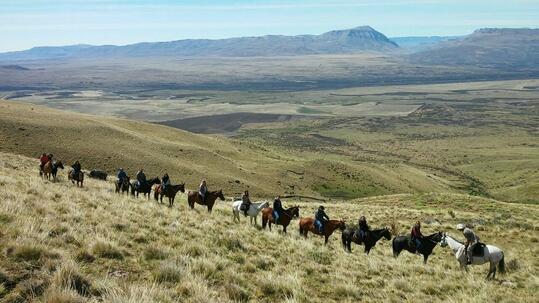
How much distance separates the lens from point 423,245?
19.2 m

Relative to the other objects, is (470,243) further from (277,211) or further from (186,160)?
(186,160)

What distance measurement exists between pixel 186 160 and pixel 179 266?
163 ft

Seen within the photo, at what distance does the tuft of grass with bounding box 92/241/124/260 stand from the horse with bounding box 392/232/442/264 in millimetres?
11858

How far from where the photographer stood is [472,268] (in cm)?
1864

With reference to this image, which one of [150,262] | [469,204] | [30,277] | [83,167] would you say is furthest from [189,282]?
[83,167]

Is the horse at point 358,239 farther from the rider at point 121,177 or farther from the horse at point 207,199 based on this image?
the rider at point 121,177

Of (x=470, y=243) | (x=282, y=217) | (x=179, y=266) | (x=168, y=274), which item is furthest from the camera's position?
(x=282, y=217)

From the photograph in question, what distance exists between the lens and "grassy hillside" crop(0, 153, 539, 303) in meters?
9.23

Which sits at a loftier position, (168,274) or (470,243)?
(168,274)

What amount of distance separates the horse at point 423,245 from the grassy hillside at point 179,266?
55 cm

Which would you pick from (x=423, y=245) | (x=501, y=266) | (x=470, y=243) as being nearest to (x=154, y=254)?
(x=423, y=245)

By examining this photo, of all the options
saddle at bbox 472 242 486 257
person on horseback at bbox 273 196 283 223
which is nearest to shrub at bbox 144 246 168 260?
person on horseback at bbox 273 196 283 223

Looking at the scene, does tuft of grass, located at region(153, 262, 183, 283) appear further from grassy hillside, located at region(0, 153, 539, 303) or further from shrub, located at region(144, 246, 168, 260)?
shrub, located at region(144, 246, 168, 260)

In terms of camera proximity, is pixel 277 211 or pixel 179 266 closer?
pixel 179 266
